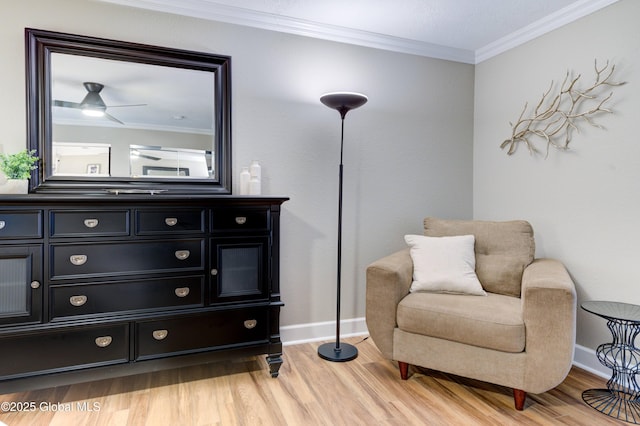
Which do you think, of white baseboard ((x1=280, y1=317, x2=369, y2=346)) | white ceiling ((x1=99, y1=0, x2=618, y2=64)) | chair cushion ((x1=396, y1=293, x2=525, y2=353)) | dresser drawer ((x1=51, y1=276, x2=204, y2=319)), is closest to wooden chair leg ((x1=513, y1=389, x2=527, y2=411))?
chair cushion ((x1=396, y1=293, x2=525, y2=353))

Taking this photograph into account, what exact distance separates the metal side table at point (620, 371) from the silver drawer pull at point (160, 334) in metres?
2.21

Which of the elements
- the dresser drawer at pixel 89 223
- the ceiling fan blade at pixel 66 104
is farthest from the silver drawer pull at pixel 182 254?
the ceiling fan blade at pixel 66 104

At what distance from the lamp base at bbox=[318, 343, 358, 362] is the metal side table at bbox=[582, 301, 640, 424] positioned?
1308 mm

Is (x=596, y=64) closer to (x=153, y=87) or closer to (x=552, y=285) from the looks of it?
(x=552, y=285)

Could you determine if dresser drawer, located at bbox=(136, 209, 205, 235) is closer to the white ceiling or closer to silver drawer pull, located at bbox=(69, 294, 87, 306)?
silver drawer pull, located at bbox=(69, 294, 87, 306)

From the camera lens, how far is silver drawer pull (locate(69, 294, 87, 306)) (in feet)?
6.29

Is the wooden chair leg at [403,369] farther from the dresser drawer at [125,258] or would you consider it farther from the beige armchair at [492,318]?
the dresser drawer at [125,258]

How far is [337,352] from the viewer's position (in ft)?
8.48

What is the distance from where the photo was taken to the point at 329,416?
189cm

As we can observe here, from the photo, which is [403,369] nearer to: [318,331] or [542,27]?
[318,331]

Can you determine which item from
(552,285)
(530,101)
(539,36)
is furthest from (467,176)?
(552,285)

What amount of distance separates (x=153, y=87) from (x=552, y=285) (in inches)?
98.6

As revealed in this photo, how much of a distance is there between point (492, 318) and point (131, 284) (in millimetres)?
1857

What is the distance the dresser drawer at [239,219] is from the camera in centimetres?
216
